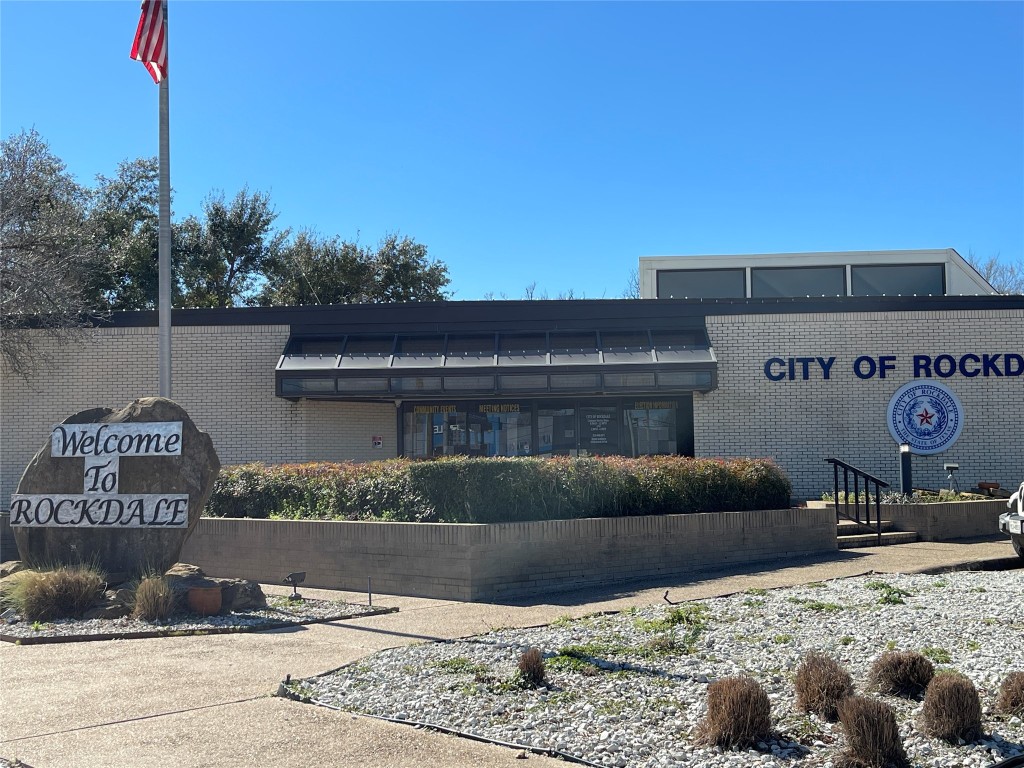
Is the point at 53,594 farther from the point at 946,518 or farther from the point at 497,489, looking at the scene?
the point at 946,518

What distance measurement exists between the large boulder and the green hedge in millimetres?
2143

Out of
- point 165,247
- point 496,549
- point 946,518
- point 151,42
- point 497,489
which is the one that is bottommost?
point 496,549

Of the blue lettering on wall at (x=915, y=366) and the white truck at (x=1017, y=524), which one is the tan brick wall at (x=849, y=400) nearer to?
the blue lettering on wall at (x=915, y=366)

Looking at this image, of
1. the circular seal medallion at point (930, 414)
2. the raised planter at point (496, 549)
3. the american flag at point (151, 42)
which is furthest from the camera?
the circular seal medallion at point (930, 414)

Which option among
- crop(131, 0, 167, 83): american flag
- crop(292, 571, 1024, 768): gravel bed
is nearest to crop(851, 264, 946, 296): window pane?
crop(292, 571, 1024, 768): gravel bed

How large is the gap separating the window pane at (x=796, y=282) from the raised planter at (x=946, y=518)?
1026 cm

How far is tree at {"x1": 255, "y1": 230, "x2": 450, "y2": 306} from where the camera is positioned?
125 feet

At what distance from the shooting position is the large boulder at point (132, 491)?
11484 mm

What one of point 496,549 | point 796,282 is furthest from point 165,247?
point 796,282

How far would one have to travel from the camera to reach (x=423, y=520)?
12516mm

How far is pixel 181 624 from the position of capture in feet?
32.4

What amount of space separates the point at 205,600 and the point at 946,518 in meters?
11.2

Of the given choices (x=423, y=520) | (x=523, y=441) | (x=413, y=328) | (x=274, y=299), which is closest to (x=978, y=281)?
(x=523, y=441)

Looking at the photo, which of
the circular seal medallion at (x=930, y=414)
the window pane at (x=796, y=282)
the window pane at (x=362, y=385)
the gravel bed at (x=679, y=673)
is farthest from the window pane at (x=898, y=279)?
the gravel bed at (x=679, y=673)
